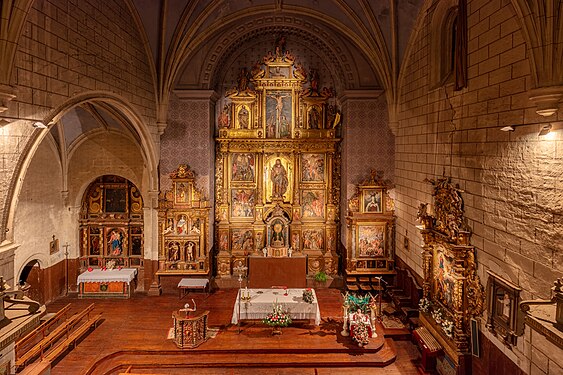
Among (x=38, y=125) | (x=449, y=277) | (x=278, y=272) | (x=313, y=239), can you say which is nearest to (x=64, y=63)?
(x=38, y=125)

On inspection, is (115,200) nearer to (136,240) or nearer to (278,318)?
(136,240)

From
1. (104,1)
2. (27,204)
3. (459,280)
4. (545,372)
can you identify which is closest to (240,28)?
(104,1)

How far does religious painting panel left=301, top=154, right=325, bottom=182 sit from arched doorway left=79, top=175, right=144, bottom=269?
6.80m

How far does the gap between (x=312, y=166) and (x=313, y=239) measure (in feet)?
10.0

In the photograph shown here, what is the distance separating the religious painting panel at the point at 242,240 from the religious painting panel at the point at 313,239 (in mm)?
2253

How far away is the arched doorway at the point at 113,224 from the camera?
1734 cm

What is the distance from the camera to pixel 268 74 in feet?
57.7

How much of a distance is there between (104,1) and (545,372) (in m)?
13.4

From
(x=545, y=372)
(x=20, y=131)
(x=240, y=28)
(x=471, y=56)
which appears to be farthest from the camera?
(x=240, y=28)

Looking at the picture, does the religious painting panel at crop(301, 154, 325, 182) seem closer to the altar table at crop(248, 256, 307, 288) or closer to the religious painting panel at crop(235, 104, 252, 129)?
the religious painting panel at crop(235, 104, 252, 129)

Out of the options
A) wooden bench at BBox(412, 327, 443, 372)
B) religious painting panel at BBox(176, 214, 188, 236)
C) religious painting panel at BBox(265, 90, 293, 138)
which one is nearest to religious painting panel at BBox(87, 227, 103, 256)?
religious painting panel at BBox(176, 214, 188, 236)

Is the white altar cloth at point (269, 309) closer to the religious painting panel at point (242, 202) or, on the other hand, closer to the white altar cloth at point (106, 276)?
the religious painting panel at point (242, 202)

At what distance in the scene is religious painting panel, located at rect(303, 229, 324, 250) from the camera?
707 inches

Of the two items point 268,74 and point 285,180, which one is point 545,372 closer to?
point 285,180
